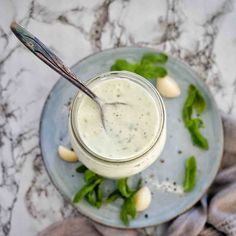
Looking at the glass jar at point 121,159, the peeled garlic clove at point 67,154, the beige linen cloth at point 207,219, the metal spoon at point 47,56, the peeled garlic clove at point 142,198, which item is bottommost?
the beige linen cloth at point 207,219

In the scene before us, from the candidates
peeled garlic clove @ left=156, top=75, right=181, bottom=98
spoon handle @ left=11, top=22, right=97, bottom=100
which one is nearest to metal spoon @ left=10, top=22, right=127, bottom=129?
spoon handle @ left=11, top=22, right=97, bottom=100

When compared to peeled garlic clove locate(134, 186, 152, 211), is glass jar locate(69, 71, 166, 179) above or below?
above

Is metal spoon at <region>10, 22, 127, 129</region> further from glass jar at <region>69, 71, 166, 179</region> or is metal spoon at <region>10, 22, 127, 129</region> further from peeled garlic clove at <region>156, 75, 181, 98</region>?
peeled garlic clove at <region>156, 75, 181, 98</region>

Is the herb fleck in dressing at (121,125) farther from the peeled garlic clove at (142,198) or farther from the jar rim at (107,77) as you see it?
the peeled garlic clove at (142,198)

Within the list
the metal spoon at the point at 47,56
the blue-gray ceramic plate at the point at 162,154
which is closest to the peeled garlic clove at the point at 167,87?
the blue-gray ceramic plate at the point at 162,154

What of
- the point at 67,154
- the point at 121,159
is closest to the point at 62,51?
the point at 67,154

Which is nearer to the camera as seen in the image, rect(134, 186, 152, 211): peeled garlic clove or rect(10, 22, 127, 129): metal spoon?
rect(10, 22, 127, 129): metal spoon
